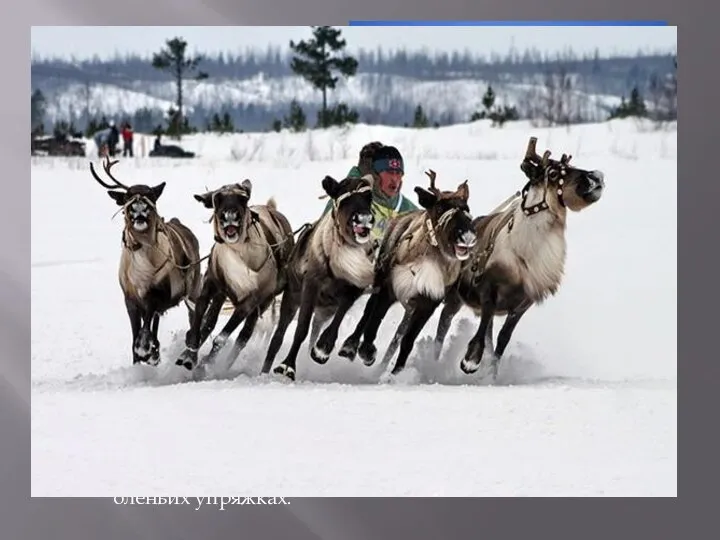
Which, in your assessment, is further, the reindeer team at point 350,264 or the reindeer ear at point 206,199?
the reindeer ear at point 206,199

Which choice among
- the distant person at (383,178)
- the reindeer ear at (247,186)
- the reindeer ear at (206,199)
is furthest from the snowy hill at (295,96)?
the reindeer ear at (206,199)

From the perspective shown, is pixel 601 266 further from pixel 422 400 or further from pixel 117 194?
pixel 117 194

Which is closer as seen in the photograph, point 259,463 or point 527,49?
point 259,463

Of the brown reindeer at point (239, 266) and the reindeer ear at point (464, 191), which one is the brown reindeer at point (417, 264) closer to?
the reindeer ear at point (464, 191)

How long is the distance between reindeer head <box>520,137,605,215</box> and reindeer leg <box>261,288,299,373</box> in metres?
1.78

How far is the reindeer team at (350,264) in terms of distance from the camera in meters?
10.7

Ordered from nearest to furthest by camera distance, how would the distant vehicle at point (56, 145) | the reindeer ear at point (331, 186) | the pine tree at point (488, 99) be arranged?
the reindeer ear at point (331, 186), the distant vehicle at point (56, 145), the pine tree at point (488, 99)

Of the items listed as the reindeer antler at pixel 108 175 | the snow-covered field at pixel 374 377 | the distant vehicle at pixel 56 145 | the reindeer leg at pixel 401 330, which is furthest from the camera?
the distant vehicle at pixel 56 145

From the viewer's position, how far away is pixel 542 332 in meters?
11.0

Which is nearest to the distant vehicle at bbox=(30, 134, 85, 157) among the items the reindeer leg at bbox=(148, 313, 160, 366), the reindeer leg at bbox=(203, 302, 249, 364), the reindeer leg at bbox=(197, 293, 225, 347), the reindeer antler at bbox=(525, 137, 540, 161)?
the reindeer leg at bbox=(148, 313, 160, 366)

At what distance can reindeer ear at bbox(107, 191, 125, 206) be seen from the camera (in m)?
11.1

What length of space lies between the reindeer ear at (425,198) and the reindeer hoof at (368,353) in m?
1.06
